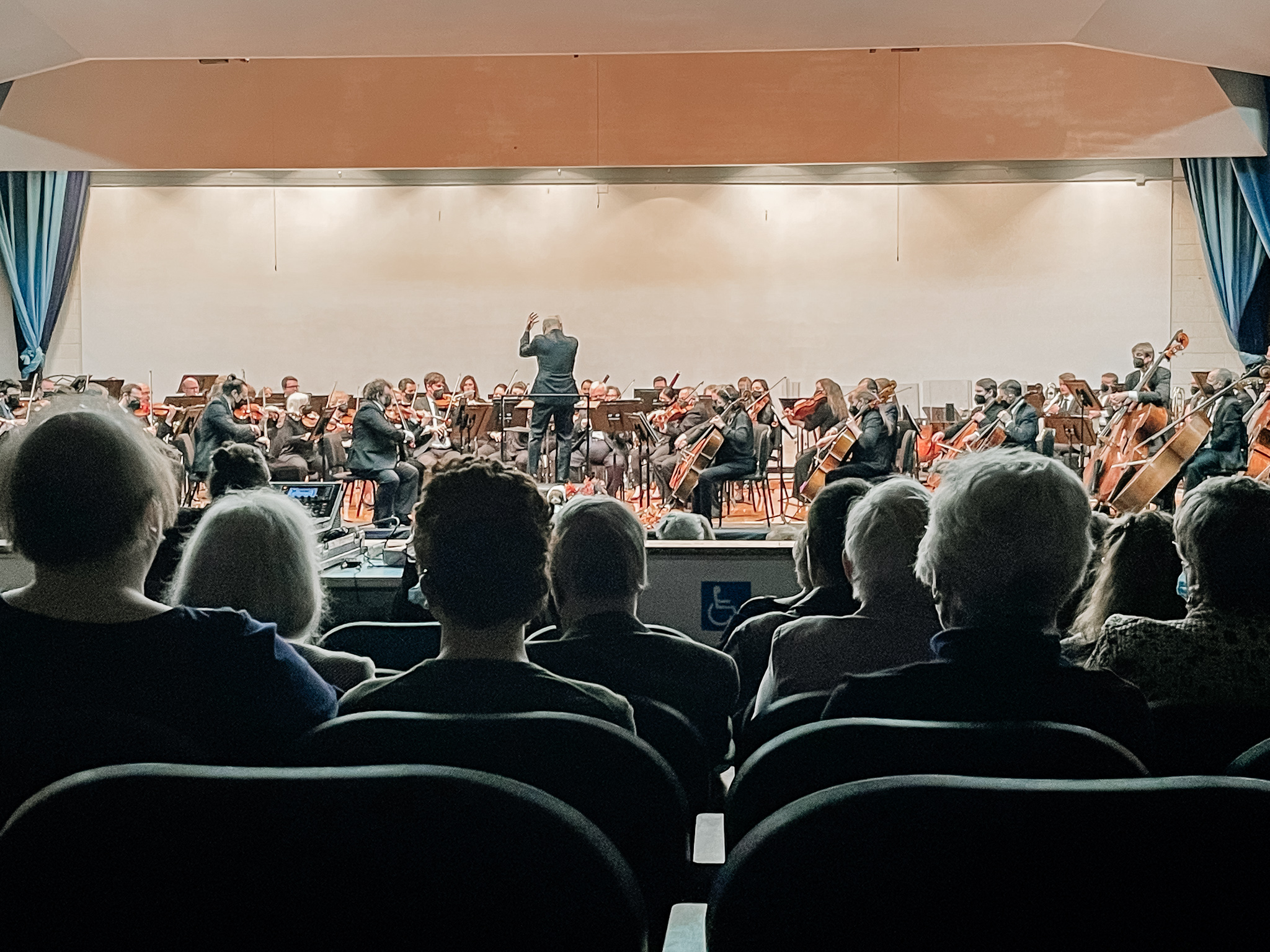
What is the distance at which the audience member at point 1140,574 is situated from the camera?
6.27 ft

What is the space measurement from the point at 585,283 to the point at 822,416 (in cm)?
464

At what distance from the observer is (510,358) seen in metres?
11.9

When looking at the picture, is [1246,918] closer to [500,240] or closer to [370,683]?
[370,683]

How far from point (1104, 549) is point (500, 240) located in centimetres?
1047

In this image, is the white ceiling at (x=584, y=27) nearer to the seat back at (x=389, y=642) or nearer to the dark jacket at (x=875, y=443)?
the dark jacket at (x=875, y=443)

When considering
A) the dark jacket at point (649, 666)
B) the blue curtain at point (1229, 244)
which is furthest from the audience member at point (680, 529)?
the blue curtain at point (1229, 244)

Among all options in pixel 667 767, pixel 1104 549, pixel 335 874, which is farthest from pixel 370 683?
pixel 1104 549

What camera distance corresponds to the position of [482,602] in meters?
1.34

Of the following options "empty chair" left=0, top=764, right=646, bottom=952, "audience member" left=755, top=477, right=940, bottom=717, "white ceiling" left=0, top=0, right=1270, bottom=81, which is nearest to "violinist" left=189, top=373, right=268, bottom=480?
"white ceiling" left=0, top=0, right=1270, bottom=81

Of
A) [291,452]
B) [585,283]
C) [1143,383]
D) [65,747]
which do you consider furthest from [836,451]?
[65,747]

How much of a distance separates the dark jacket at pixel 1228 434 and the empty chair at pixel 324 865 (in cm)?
677

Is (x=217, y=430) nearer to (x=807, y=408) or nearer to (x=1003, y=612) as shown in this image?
(x=807, y=408)

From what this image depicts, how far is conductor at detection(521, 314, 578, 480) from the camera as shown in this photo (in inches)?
342

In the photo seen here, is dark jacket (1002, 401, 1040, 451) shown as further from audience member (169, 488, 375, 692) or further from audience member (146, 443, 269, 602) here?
audience member (169, 488, 375, 692)
